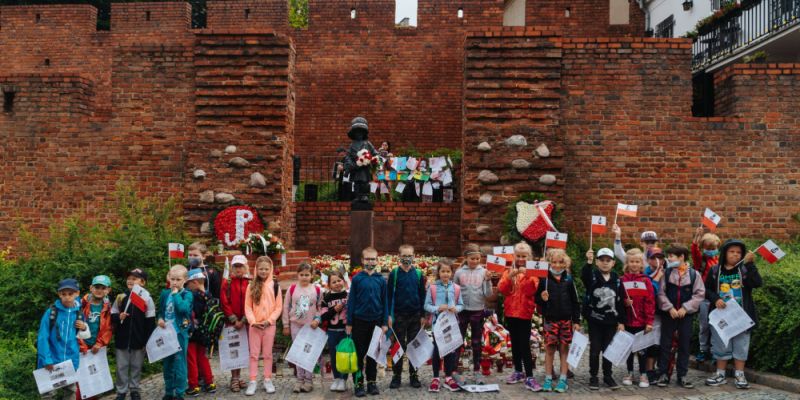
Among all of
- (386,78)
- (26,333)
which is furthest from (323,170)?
(26,333)

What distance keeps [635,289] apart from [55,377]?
5.61m

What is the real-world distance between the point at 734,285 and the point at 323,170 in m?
11.7

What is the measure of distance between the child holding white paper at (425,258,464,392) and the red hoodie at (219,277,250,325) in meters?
1.94

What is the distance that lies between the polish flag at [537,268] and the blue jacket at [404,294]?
1.14 m

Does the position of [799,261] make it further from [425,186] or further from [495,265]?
[425,186]

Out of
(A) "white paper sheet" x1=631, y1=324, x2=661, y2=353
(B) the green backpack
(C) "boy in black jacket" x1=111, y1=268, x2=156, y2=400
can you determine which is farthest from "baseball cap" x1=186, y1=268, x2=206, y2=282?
(A) "white paper sheet" x1=631, y1=324, x2=661, y2=353

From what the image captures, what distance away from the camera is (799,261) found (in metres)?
8.78

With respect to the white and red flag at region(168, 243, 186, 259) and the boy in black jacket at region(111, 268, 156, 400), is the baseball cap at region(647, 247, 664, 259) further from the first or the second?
the white and red flag at region(168, 243, 186, 259)

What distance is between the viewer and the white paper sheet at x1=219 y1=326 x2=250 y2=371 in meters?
7.13

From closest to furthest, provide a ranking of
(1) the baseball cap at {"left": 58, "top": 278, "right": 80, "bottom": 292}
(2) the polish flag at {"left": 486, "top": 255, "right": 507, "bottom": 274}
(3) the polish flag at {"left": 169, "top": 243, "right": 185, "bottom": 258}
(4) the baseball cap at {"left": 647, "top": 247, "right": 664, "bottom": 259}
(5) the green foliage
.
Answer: (1) the baseball cap at {"left": 58, "top": 278, "right": 80, "bottom": 292}, (4) the baseball cap at {"left": 647, "top": 247, "right": 664, "bottom": 259}, (2) the polish flag at {"left": 486, "top": 255, "right": 507, "bottom": 274}, (3) the polish flag at {"left": 169, "top": 243, "right": 185, "bottom": 258}, (5) the green foliage

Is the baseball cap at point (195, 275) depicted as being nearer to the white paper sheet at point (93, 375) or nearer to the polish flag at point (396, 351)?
the white paper sheet at point (93, 375)

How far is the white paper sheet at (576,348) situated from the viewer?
6.82 metres

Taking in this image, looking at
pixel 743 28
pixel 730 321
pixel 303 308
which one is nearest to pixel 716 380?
pixel 730 321

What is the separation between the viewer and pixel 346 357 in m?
6.87
